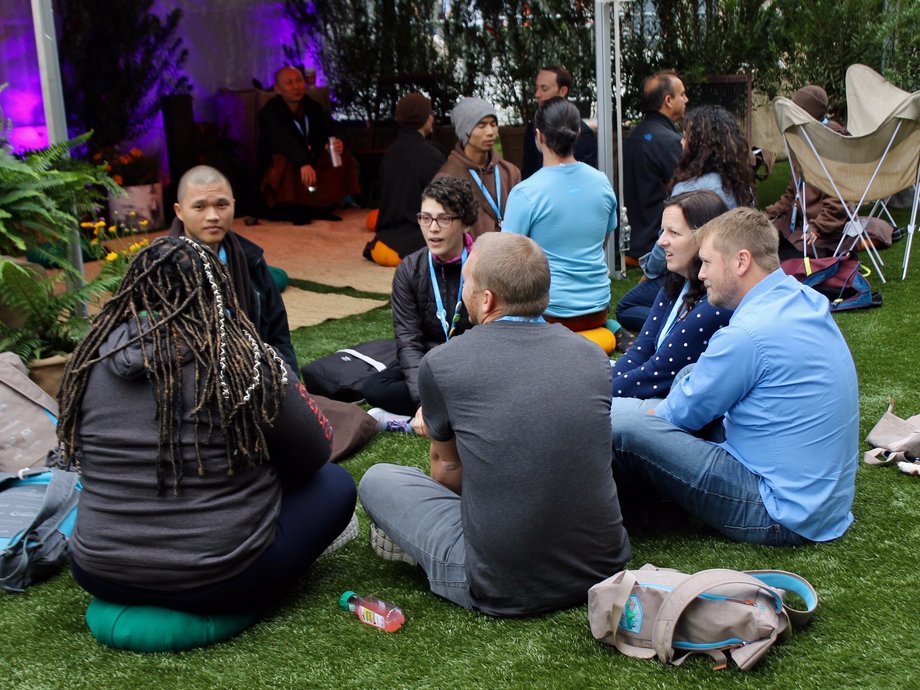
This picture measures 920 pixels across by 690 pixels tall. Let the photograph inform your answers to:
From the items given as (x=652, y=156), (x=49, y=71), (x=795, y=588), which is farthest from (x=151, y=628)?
(x=652, y=156)

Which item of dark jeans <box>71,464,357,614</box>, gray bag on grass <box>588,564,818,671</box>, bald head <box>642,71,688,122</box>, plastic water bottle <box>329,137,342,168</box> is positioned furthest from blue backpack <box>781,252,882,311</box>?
plastic water bottle <box>329,137,342,168</box>

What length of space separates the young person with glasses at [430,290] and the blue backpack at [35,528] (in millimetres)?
1492

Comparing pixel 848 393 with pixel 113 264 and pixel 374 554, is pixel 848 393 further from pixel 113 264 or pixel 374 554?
pixel 113 264

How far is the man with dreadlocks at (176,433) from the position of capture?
2.62 m

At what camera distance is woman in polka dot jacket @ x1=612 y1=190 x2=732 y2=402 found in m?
3.66

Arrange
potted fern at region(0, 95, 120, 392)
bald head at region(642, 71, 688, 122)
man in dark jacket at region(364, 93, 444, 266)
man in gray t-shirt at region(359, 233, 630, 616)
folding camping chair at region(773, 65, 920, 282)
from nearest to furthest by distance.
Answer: man in gray t-shirt at region(359, 233, 630, 616) < potted fern at region(0, 95, 120, 392) < folding camping chair at region(773, 65, 920, 282) < bald head at region(642, 71, 688, 122) < man in dark jacket at region(364, 93, 444, 266)

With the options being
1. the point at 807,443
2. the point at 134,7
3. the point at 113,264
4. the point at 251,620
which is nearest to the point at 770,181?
the point at 134,7

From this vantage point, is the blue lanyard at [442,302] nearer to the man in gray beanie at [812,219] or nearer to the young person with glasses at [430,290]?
the young person with glasses at [430,290]

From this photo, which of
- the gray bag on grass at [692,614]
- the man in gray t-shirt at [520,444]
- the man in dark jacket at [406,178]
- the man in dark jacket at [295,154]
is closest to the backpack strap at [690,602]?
the gray bag on grass at [692,614]

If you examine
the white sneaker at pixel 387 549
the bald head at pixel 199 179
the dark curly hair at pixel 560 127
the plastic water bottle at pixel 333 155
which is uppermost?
the dark curly hair at pixel 560 127

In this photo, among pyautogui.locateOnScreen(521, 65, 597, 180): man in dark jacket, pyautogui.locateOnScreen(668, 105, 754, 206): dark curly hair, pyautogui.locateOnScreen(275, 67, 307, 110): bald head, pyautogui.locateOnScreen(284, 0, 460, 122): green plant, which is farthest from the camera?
pyautogui.locateOnScreen(284, 0, 460, 122): green plant

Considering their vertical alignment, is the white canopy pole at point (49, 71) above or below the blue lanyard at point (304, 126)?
above

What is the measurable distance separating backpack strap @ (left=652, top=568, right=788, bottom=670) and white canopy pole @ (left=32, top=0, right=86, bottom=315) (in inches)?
135

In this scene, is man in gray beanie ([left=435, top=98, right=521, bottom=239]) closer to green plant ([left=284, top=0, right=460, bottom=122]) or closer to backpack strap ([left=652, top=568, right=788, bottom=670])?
backpack strap ([left=652, top=568, right=788, bottom=670])
